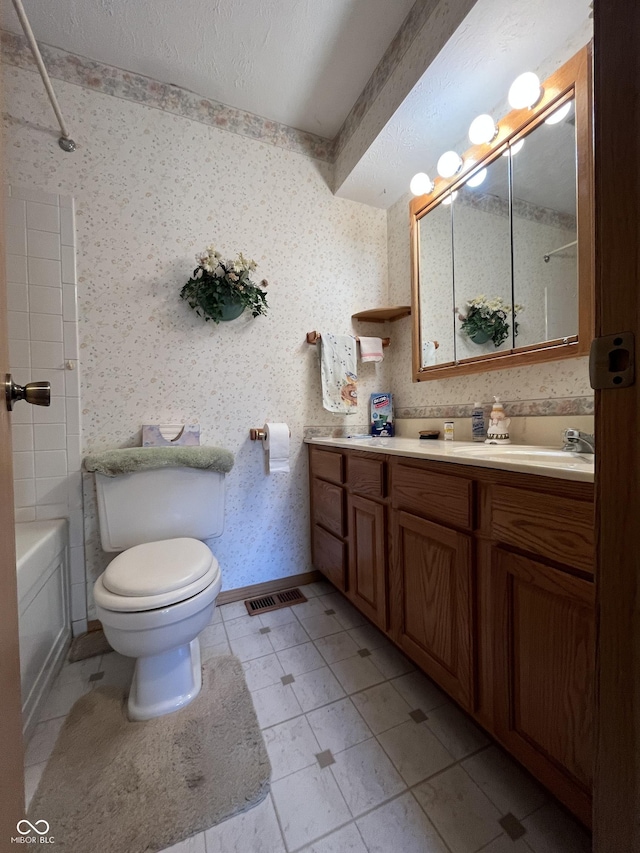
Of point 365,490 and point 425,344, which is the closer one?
point 365,490

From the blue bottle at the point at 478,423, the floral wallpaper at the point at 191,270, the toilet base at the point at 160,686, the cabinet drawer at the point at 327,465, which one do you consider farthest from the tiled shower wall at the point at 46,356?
the blue bottle at the point at 478,423

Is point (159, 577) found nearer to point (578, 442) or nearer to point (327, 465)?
point (327, 465)

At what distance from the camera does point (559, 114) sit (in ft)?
3.61

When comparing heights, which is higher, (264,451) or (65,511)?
(264,451)

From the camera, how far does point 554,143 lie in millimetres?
1125

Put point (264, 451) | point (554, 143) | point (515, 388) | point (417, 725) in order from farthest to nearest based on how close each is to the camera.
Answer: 1. point (264, 451)
2. point (515, 388)
3. point (554, 143)
4. point (417, 725)

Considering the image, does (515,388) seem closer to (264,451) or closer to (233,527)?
(264,451)

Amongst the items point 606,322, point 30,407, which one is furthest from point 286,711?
point 30,407

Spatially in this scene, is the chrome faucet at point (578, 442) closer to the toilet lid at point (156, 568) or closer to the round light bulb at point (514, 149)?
the round light bulb at point (514, 149)

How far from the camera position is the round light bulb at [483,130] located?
50.2 inches

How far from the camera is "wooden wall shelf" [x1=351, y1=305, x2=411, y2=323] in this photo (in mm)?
1830

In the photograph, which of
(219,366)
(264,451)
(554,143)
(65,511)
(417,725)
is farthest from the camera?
(264,451)

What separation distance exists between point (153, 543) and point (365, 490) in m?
0.88

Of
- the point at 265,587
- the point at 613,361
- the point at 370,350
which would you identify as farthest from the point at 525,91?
the point at 265,587
